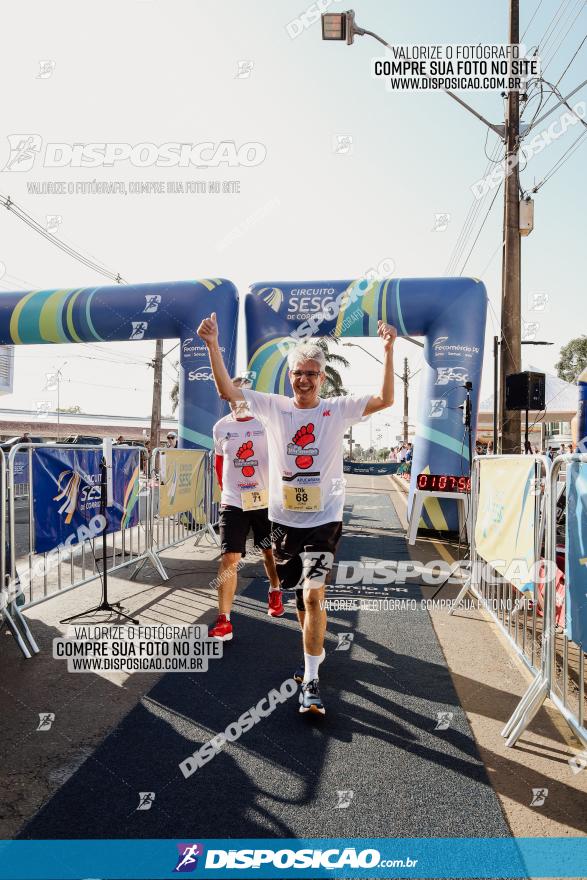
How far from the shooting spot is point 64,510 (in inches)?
208

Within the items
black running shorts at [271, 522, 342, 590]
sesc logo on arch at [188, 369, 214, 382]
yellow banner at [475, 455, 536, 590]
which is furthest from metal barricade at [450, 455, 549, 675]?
sesc logo on arch at [188, 369, 214, 382]

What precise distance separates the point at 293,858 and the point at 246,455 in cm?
358

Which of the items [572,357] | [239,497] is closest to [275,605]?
[239,497]

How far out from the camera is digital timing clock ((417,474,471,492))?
9.46m

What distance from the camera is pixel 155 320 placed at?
10.9m

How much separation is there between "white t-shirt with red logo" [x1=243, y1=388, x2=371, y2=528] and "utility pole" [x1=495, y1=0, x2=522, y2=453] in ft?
23.6

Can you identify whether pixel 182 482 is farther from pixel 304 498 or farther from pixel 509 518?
pixel 509 518

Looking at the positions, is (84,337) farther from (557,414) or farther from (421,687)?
(557,414)

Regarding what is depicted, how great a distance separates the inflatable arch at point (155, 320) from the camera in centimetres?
1058

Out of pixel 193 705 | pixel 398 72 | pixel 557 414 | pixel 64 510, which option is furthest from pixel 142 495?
pixel 557 414

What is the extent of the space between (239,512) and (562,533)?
8.62 ft

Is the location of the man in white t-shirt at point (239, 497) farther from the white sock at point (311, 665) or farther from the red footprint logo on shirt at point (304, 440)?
the red footprint logo on shirt at point (304, 440)

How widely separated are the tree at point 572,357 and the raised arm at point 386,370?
5373 cm

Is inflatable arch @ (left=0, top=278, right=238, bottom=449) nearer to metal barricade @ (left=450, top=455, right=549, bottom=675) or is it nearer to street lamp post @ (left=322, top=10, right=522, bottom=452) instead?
street lamp post @ (left=322, top=10, right=522, bottom=452)
